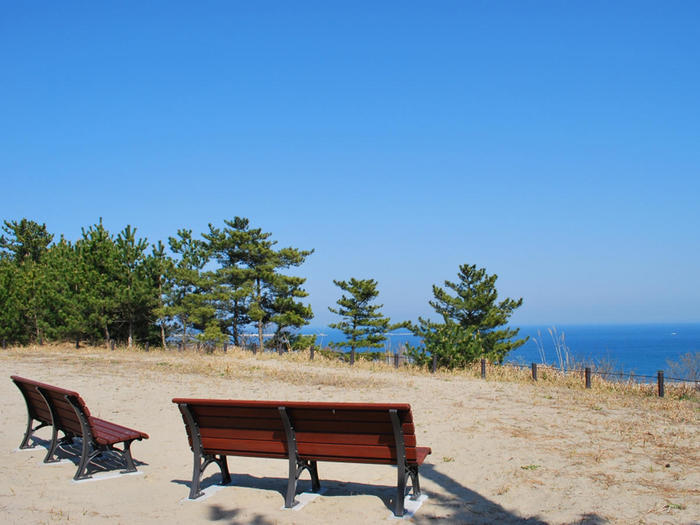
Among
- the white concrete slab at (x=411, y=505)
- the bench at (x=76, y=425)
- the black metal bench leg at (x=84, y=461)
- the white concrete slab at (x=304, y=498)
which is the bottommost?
the white concrete slab at (x=304, y=498)

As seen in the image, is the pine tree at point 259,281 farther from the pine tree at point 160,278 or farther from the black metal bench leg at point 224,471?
the black metal bench leg at point 224,471

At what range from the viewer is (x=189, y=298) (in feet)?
104

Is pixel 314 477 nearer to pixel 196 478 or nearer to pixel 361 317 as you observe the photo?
pixel 196 478

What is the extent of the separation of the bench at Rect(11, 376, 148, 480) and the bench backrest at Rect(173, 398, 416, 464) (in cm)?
109

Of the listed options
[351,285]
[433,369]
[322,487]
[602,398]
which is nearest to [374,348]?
[351,285]

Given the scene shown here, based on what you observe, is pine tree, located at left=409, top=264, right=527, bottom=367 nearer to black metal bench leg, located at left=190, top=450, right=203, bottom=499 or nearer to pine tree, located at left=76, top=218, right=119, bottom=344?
pine tree, located at left=76, top=218, right=119, bottom=344

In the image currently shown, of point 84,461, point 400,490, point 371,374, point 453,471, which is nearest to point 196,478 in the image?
point 84,461

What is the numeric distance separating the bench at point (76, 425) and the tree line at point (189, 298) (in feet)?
58.1

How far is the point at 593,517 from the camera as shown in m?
4.74

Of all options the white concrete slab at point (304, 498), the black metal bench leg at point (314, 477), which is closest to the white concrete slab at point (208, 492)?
the white concrete slab at point (304, 498)

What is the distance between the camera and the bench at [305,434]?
473 cm

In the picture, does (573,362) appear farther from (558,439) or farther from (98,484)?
(98,484)

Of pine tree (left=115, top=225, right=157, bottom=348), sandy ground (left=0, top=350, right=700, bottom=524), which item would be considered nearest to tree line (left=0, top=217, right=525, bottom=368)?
pine tree (left=115, top=225, right=157, bottom=348)

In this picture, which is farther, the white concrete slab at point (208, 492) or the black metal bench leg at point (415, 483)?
the white concrete slab at point (208, 492)
